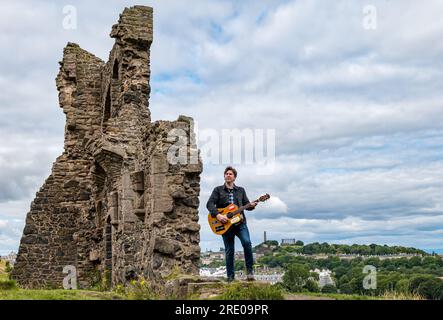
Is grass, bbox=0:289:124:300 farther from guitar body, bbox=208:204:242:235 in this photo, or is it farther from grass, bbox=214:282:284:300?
grass, bbox=214:282:284:300

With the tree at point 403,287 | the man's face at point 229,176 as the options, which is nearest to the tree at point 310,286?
the tree at point 403,287

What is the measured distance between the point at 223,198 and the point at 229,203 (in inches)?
5.1

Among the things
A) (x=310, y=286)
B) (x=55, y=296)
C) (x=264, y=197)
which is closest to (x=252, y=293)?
(x=264, y=197)

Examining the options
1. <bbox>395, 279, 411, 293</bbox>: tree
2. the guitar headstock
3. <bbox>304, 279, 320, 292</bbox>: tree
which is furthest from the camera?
<bbox>304, 279, 320, 292</bbox>: tree

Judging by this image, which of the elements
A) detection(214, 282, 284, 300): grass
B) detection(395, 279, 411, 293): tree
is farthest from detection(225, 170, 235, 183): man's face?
detection(395, 279, 411, 293): tree

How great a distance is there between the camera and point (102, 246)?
24.1 meters

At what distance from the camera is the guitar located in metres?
11.3

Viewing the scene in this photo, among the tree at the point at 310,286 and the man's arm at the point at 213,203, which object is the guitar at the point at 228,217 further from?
the tree at the point at 310,286

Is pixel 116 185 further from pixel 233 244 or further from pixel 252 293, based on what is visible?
pixel 252 293

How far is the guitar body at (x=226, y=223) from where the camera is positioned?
11359mm

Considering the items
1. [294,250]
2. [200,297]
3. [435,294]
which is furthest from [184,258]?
[294,250]

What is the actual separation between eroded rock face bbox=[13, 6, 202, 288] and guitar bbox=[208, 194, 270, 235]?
6.27 feet

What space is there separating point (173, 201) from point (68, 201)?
13205 millimetres

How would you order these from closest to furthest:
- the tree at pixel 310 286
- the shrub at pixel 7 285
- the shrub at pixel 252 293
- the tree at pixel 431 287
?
the shrub at pixel 252 293 → the shrub at pixel 7 285 → the tree at pixel 431 287 → the tree at pixel 310 286
